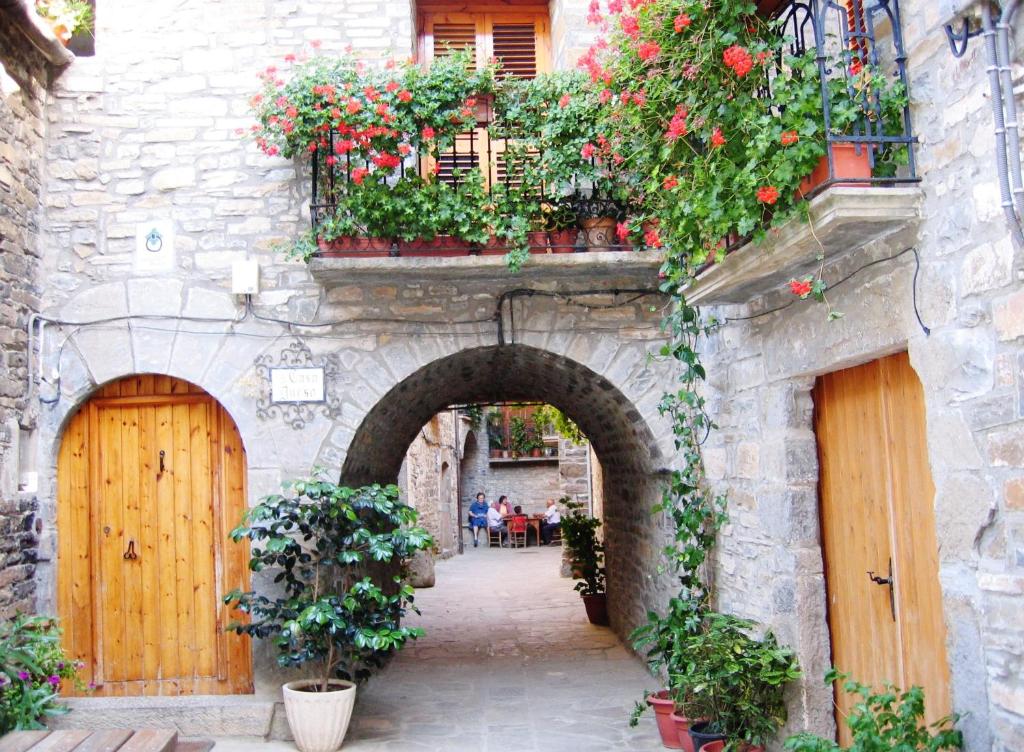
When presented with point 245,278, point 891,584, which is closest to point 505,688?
point 245,278

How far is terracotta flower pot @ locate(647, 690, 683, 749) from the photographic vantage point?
5.19 m

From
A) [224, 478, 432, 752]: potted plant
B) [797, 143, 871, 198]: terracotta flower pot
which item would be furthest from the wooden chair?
[797, 143, 871, 198]: terracotta flower pot

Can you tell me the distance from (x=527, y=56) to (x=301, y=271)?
235cm

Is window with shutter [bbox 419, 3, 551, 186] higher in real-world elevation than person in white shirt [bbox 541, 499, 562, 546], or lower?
higher

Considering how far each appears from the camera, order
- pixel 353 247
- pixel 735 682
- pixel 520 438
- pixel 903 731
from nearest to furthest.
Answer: pixel 903 731
pixel 735 682
pixel 353 247
pixel 520 438

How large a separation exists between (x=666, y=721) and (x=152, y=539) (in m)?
3.28

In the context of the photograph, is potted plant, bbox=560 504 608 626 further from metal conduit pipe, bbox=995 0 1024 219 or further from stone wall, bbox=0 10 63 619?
metal conduit pipe, bbox=995 0 1024 219

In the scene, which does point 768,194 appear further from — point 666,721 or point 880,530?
point 666,721

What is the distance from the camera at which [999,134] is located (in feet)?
9.23

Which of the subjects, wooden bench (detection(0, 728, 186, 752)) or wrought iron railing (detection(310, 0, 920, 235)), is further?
wrought iron railing (detection(310, 0, 920, 235))

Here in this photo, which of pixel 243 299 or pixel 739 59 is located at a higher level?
pixel 739 59

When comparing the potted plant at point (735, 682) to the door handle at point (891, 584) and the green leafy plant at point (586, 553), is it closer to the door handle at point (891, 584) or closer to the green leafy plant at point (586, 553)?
the door handle at point (891, 584)

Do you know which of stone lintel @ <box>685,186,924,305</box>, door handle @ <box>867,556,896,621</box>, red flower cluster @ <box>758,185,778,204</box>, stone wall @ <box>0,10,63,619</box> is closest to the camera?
stone lintel @ <box>685,186,924,305</box>

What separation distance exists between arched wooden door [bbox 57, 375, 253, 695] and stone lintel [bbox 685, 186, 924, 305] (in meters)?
3.34
